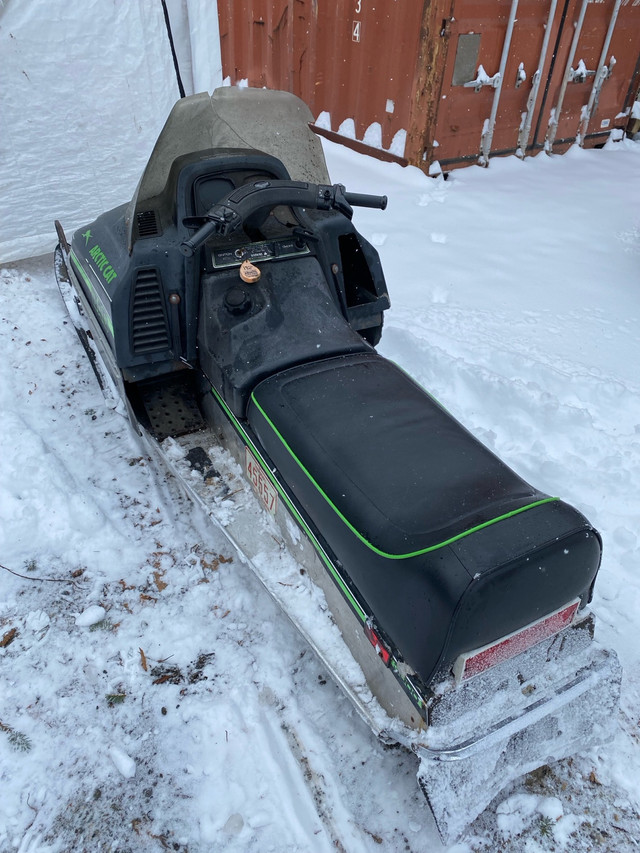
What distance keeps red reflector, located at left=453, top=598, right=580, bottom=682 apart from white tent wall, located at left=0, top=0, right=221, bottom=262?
16.7ft

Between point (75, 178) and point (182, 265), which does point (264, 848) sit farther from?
point (75, 178)

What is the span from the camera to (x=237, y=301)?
2504 mm

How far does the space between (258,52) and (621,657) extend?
294 inches

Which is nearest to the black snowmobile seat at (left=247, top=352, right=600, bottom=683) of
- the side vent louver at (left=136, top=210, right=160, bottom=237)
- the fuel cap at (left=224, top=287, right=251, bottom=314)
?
the fuel cap at (left=224, top=287, right=251, bottom=314)

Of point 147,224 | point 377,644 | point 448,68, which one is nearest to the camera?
point 377,644

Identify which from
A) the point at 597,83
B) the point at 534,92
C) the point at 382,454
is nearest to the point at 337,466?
the point at 382,454

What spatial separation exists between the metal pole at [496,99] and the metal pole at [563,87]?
36.8 inches

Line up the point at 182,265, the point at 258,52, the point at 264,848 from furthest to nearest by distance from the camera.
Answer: the point at 258,52 → the point at 182,265 → the point at 264,848

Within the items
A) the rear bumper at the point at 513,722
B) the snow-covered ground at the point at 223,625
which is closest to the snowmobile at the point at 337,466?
the rear bumper at the point at 513,722

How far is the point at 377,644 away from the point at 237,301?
56.8 inches

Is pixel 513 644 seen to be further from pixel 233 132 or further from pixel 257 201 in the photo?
pixel 233 132

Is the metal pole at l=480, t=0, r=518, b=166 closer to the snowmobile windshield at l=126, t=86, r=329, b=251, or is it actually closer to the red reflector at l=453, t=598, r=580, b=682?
the snowmobile windshield at l=126, t=86, r=329, b=251

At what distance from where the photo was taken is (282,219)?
2.89 meters

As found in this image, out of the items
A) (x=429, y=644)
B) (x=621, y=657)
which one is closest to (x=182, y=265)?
(x=429, y=644)
